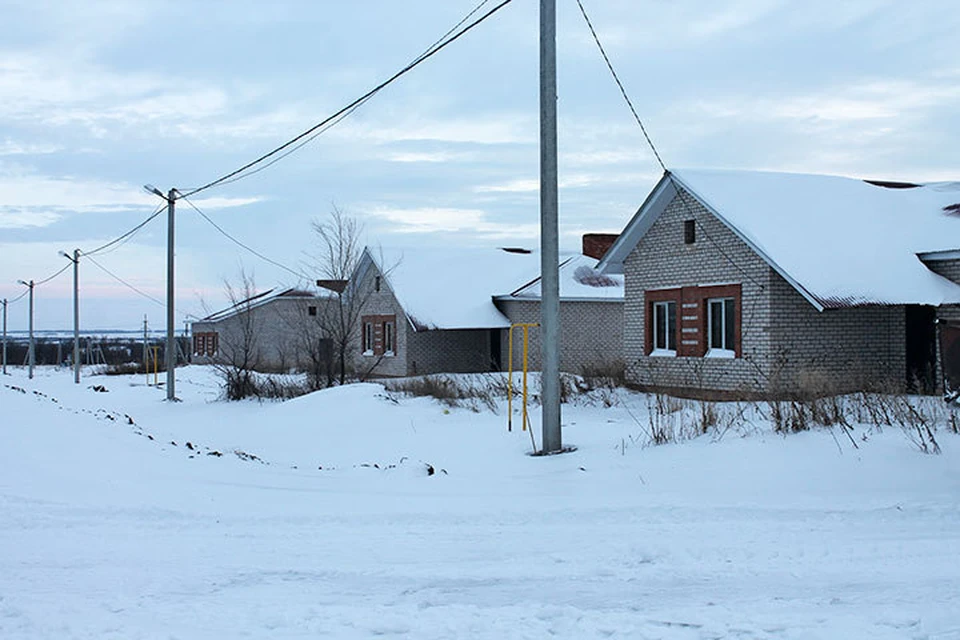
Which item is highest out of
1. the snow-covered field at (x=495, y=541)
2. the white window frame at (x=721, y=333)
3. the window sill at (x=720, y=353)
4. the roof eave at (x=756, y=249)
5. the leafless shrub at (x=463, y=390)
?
the roof eave at (x=756, y=249)

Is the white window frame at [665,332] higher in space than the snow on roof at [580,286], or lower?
lower

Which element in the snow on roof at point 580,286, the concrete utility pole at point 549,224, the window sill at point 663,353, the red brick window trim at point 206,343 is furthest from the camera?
the red brick window trim at point 206,343

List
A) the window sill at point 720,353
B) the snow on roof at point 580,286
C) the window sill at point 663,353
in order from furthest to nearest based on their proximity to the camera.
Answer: the snow on roof at point 580,286 < the window sill at point 663,353 < the window sill at point 720,353

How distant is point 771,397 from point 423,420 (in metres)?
6.32

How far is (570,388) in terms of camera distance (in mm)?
19125

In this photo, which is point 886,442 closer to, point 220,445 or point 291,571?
point 291,571

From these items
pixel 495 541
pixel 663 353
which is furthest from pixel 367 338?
pixel 495 541

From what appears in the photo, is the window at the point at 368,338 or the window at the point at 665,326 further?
the window at the point at 368,338

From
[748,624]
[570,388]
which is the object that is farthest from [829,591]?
[570,388]

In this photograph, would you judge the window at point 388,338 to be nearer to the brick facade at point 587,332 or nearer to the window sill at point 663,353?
the brick facade at point 587,332

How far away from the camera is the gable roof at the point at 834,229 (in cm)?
1708

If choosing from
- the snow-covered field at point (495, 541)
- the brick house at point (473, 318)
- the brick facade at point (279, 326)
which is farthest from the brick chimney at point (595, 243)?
the snow-covered field at point (495, 541)

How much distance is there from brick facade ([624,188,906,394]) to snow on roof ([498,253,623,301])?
944 centimetres

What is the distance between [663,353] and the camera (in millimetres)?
21031
